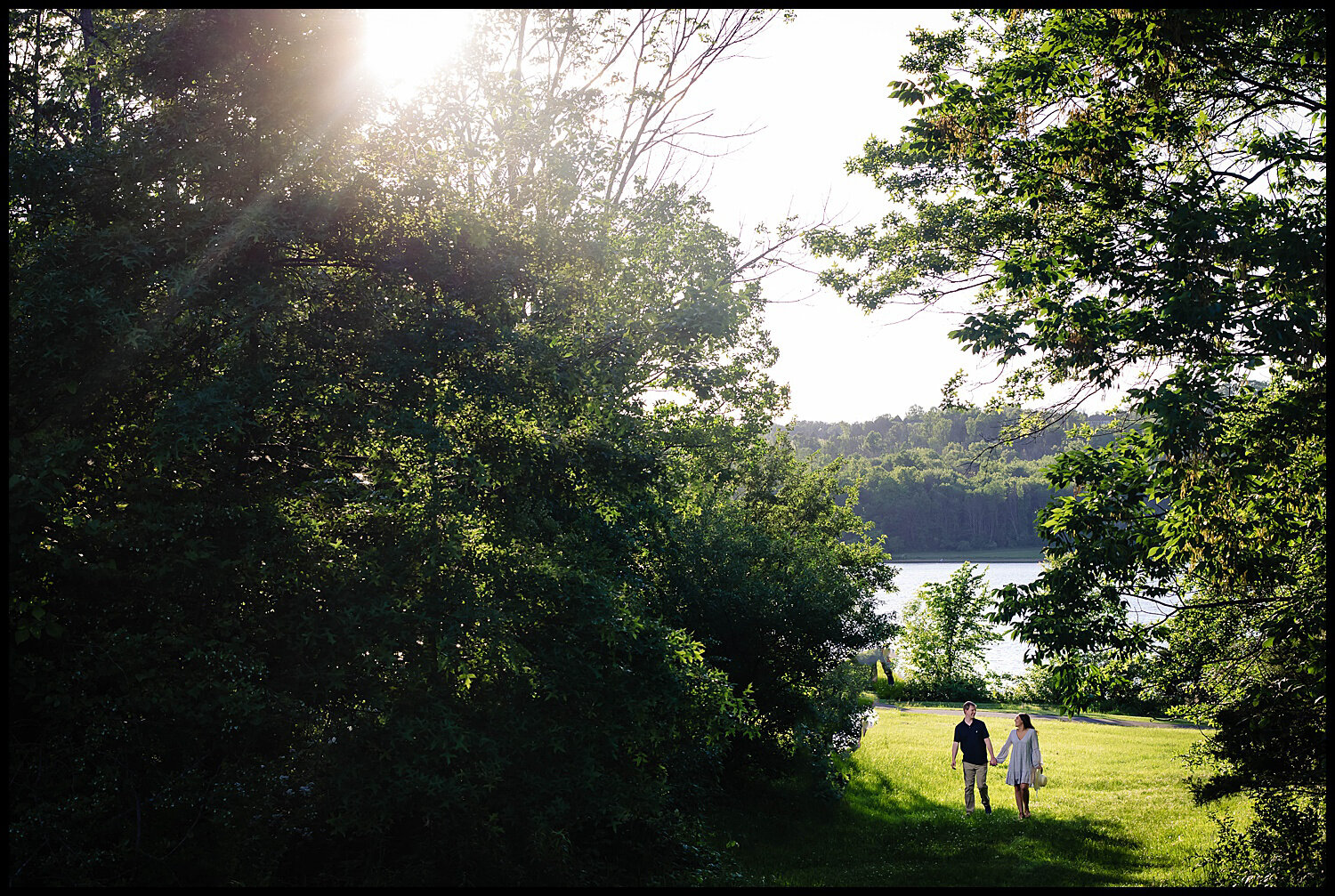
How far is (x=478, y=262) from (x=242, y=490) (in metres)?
2.85

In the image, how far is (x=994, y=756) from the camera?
1243 cm

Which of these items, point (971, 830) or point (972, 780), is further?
point (972, 780)

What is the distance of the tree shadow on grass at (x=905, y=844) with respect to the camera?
9.14 metres

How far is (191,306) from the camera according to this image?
22.1ft

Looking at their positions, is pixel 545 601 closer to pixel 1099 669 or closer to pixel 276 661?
pixel 276 661

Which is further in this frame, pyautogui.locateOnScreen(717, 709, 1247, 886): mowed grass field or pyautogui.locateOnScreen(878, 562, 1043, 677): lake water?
pyautogui.locateOnScreen(878, 562, 1043, 677): lake water

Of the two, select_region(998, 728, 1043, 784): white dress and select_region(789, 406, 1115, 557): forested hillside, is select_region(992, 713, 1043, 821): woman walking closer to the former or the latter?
select_region(998, 728, 1043, 784): white dress

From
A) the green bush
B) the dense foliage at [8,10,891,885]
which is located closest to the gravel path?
the green bush

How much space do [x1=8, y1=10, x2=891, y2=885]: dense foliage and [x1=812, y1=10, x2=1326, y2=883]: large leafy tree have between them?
3823 mm

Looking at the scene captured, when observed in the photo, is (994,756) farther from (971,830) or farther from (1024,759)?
(971,830)

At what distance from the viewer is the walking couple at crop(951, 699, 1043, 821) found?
11914mm

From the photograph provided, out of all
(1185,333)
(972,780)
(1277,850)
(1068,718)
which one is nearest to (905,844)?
(972,780)

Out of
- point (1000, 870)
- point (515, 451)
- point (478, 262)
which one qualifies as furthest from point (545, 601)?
point (1000, 870)

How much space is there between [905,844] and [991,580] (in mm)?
62230
